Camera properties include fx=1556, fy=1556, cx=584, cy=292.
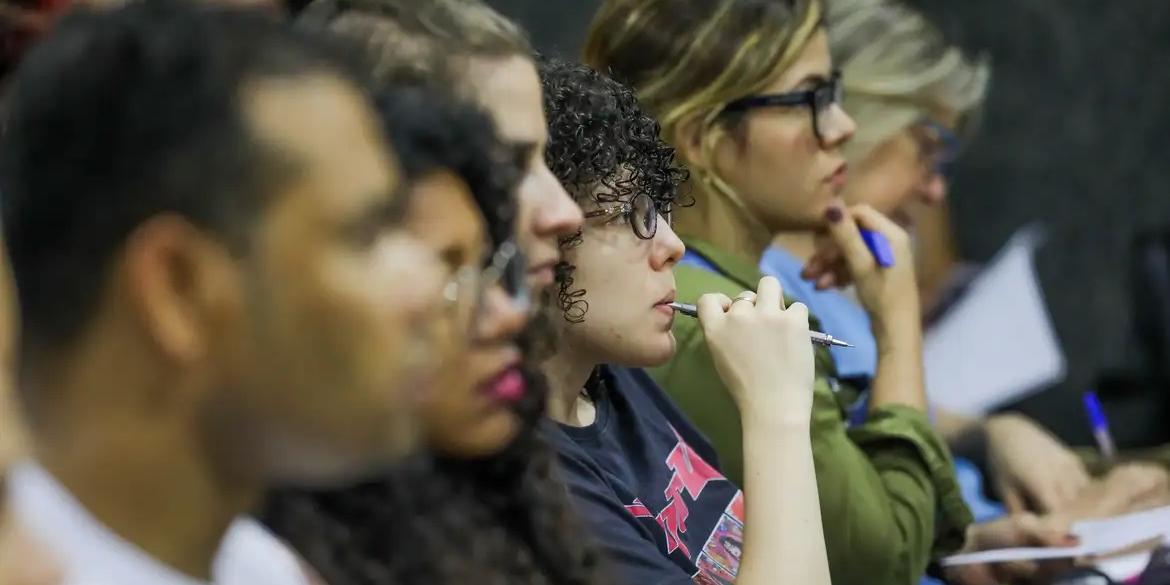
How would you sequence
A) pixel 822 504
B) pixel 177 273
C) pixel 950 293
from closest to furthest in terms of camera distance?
pixel 177 273 < pixel 822 504 < pixel 950 293

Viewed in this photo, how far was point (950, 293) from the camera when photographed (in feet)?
9.15

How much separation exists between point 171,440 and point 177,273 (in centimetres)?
7

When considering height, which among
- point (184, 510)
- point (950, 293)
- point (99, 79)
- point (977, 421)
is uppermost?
point (99, 79)

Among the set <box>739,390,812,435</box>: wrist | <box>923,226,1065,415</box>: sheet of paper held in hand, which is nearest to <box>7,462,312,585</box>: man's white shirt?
<box>739,390,812,435</box>: wrist

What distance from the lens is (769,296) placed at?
1.20m

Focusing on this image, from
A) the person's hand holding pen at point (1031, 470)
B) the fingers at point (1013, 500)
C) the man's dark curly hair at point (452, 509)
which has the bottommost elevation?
the fingers at point (1013, 500)

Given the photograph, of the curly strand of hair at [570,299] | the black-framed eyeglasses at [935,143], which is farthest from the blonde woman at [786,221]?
the black-framed eyeglasses at [935,143]

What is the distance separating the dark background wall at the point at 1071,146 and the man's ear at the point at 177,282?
9.43 ft

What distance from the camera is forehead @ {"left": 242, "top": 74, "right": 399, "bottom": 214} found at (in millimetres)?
621

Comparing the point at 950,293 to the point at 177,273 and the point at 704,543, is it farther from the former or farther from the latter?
the point at 177,273

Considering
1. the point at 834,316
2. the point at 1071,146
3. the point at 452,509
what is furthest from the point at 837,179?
the point at 1071,146

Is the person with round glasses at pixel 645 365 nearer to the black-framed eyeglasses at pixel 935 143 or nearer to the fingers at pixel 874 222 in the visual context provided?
the fingers at pixel 874 222

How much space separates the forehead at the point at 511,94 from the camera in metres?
0.96

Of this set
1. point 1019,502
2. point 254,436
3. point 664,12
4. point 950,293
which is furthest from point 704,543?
point 950,293
